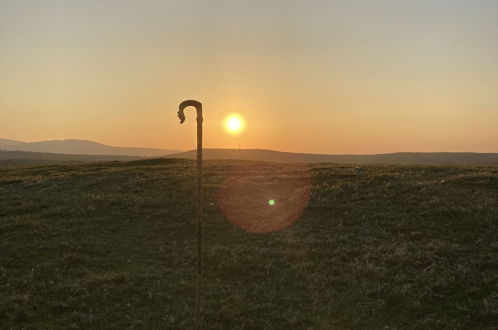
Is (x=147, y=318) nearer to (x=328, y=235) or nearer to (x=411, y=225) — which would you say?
(x=328, y=235)

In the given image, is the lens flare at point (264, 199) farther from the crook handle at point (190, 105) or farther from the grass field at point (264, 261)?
the crook handle at point (190, 105)

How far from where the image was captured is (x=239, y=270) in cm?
1672

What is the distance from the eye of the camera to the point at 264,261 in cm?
1745

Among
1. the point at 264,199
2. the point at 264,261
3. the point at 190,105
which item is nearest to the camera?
the point at 190,105

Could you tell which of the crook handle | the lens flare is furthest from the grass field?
the crook handle

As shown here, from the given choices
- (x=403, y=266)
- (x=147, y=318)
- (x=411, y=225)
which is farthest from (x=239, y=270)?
(x=411, y=225)

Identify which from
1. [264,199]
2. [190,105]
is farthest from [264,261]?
[264,199]

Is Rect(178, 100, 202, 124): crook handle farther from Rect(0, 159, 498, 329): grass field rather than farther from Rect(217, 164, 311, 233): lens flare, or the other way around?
Rect(217, 164, 311, 233): lens flare

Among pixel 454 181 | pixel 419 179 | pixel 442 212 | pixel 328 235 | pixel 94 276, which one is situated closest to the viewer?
pixel 94 276

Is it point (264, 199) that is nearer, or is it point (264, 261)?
point (264, 261)

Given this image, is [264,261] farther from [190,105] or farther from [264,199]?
[264,199]

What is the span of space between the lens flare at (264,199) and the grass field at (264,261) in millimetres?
315

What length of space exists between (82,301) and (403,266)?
37.0 ft

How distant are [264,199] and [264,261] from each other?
1143cm
